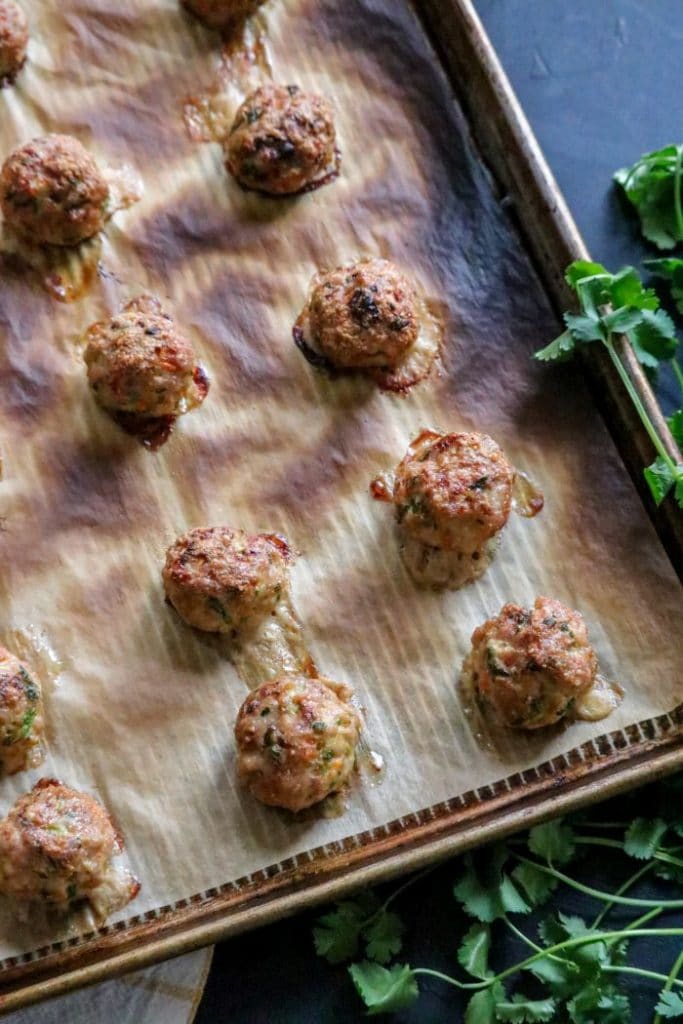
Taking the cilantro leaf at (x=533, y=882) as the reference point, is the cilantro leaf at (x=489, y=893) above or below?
above

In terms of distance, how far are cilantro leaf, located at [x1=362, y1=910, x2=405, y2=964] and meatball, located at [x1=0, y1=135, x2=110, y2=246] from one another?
232 centimetres

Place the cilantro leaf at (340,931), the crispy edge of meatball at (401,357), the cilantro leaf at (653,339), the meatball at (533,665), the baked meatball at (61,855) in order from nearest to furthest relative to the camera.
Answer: the baked meatball at (61,855) < the meatball at (533,665) < the cilantro leaf at (340,931) < the cilantro leaf at (653,339) < the crispy edge of meatball at (401,357)

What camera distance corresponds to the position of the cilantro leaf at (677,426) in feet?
11.3

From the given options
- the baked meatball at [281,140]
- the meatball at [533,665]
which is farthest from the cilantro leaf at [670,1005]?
the baked meatball at [281,140]

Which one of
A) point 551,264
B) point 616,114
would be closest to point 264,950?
point 551,264

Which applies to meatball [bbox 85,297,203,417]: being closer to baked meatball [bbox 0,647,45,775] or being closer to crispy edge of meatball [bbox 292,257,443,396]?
crispy edge of meatball [bbox 292,257,443,396]

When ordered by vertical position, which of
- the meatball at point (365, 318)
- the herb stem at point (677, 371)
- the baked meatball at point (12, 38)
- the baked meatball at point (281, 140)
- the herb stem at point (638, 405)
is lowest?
the herb stem at point (677, 371)

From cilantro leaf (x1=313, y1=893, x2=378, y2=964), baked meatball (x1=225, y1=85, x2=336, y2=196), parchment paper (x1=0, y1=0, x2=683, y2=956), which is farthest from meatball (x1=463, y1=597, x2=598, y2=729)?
baked meatball (x1=225, y1=85, x2=336, y2=196)

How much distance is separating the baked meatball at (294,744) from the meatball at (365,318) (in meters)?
1.04

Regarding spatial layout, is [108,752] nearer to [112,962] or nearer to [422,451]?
[112,962]

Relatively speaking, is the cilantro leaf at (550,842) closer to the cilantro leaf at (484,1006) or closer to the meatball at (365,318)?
the cilantro leaf at (484,1006)

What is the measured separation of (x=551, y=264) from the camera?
3711mm

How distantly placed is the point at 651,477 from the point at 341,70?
68.4 inches

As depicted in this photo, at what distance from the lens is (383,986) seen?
11.3ft
